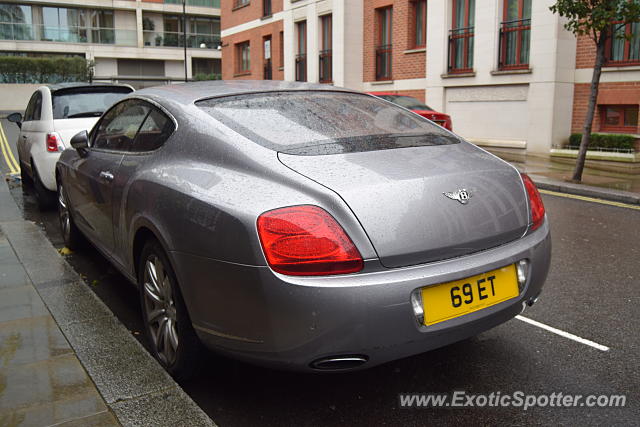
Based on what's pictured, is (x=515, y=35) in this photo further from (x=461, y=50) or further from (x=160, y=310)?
(x=160, y=310)

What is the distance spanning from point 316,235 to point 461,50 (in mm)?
17209

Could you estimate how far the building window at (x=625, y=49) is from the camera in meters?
13.9

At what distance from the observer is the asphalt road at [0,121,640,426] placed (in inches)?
115

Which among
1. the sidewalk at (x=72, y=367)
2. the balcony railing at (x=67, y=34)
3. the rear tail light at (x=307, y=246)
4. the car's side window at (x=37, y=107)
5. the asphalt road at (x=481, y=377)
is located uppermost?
the balcony railing at (x=67, y=34)

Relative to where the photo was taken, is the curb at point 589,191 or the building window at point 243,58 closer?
the curb at point 589,191

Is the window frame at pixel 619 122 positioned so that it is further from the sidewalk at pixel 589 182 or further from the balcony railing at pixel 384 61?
the balcony railing at pixel 384 61

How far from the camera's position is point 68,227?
579 centimetres

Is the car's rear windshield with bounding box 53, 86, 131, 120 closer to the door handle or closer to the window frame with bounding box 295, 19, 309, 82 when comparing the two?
the door handle

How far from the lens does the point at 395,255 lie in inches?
104

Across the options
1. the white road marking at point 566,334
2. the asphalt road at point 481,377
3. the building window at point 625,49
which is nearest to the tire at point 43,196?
the asphalt road at point 481,377

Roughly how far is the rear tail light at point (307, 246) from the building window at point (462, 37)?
16.6 meters

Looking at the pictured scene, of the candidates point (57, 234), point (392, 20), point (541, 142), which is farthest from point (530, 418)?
point (392, 20)

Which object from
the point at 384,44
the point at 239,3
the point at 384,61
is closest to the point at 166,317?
the point at 384,61

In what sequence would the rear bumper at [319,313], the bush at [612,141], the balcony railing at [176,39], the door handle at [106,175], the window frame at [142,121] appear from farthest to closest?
the balcony railing at [176,39]
the bush at [612,141]
the door handle at [106,175]
the window frame at [142,121]
the rear bumper at [319,313]
